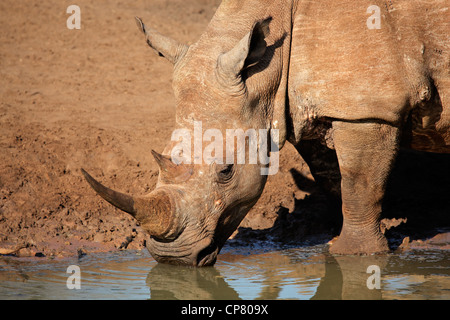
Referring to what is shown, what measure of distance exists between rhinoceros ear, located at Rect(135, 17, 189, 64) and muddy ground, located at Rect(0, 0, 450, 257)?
2054 mm

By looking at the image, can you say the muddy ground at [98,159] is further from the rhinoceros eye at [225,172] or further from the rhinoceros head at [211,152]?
the rhinoceros eye at [225,172]

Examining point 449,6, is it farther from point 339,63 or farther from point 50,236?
point 50,236

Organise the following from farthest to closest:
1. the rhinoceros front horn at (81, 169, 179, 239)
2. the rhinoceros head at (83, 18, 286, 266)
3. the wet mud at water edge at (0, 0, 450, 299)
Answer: the wet mud at water edge at (0, 0, 450, 299), the rhinoceros head at (83, 18, 286, 266), the rhinoceros front horn at (81, 169, 179, 239)

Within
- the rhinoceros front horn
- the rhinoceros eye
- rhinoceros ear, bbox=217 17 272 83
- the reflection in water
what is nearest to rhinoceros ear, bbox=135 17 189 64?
rhinoceros ear, bbox=217 17 272 83

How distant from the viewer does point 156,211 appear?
570 centimetres

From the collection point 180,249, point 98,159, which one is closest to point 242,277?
point 180,249

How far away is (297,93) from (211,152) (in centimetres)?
104

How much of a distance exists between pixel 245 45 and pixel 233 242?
2475 mm

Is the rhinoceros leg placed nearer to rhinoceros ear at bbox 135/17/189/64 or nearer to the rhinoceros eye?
the rhinoceros eye

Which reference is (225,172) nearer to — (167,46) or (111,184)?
(167,46)

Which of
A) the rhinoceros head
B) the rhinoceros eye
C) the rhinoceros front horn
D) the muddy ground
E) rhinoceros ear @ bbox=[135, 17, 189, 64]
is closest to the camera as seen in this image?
the rhinoceros front horn

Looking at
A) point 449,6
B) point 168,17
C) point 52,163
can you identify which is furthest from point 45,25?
point 449,6

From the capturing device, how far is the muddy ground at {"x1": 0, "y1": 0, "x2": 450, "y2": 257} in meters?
7.67

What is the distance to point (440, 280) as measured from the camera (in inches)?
237
